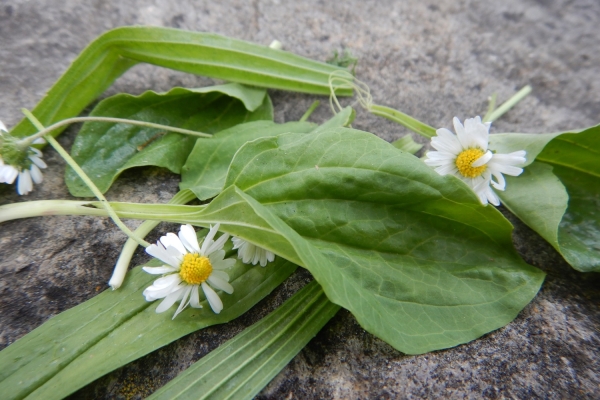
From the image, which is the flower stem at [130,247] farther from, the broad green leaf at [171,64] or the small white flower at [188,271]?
the broad green leaf at [171,64]

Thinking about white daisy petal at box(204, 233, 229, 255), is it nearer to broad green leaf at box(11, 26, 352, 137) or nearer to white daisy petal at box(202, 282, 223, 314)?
white daisy petal at box(202, 282, 223, 314)

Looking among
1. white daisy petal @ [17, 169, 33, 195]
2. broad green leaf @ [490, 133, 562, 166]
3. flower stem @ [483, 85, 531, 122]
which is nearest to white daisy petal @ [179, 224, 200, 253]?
white daisy petal @ [17, 169, 33, 195]

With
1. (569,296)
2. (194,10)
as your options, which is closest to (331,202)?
(569,296)

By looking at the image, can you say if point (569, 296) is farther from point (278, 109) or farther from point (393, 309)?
point (278, 109)

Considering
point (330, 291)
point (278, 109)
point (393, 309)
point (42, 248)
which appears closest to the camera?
point (330, 291)

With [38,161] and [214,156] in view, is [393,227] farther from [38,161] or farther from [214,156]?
[38,161]

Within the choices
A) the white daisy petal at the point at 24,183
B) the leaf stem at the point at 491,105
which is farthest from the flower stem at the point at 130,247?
the leaf stem at the point at 491,105
